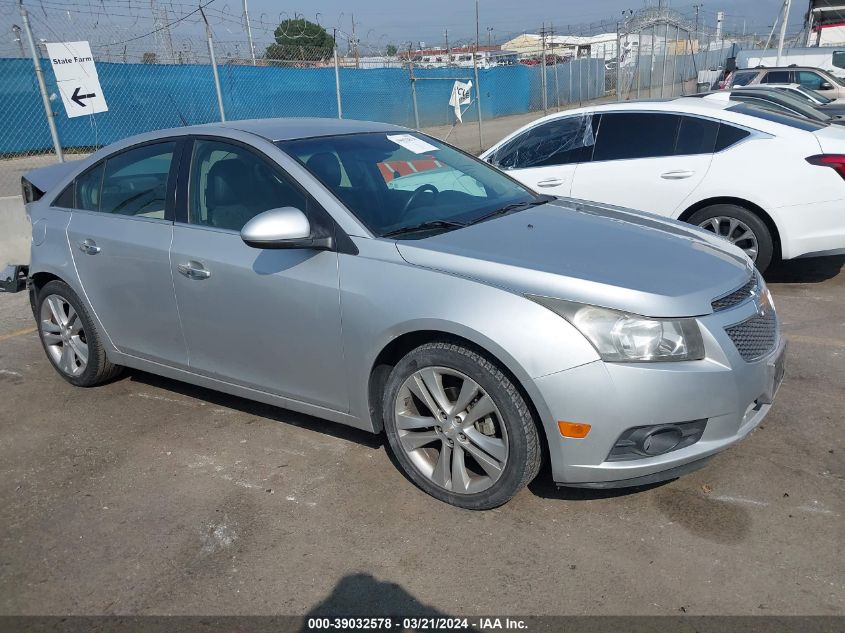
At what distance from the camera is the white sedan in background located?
19.7 feet

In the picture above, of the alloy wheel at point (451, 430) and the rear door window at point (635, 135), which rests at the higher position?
the rear door window at point (635, 135)

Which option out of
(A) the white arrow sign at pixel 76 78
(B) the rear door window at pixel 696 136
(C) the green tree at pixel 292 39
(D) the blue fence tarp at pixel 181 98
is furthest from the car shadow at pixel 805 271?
(C) the green tree at pixel 292 39

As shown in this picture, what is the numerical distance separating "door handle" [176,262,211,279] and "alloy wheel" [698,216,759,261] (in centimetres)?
418

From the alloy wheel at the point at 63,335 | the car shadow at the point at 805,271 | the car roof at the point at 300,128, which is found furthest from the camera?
the car shadow at the point at 805,271

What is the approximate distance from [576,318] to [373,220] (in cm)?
113

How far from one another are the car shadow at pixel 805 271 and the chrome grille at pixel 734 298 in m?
3.74

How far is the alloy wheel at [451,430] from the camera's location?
3109 millimetres

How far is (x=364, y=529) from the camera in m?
3.21

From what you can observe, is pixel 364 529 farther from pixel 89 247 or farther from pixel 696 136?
pixel 696 136

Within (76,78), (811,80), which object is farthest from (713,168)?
(811,80)

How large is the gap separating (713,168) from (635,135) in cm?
78

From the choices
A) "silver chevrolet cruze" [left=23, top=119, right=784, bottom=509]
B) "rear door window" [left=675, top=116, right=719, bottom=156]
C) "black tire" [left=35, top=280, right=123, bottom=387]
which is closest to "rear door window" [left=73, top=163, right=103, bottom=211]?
"silver chevrolet cruze" [left=23, top=119, right=784, bottom=509]

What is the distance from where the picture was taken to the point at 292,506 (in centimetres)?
342

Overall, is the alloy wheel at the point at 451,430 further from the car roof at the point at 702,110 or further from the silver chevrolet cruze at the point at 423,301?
the car roof at the point at 702,110
